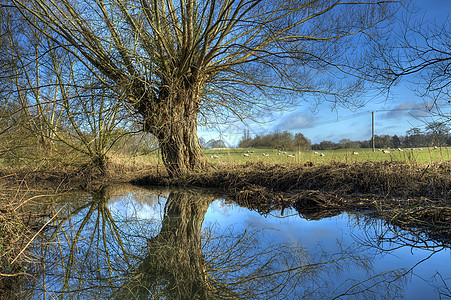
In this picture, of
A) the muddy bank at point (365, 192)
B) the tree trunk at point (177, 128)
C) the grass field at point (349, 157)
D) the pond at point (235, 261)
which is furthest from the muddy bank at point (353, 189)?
the grass field at point (349, 157)

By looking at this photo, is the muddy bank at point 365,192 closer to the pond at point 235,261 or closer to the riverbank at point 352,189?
the riverbank at point 352,189

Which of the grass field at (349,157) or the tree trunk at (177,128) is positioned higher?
the tree trunk at (177,128)

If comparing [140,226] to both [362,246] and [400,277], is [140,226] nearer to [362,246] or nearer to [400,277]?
[362,246]

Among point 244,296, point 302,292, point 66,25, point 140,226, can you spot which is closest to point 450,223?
point 302,292

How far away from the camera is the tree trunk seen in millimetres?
6859

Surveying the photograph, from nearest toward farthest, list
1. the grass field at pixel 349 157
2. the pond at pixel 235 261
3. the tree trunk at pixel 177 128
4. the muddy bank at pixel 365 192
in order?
the pond at pixel 235 261 → the muddy bank at pixel 365 192 → the grass field at pixel 349 157 → the tree trunk at pixel 177 128

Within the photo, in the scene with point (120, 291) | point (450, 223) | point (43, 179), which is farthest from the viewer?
point (43, 179)

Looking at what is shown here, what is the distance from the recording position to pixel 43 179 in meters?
9.02

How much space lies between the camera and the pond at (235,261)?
185cm

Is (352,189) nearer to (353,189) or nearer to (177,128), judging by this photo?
(353,189)

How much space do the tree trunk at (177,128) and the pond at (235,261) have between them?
3.51 m

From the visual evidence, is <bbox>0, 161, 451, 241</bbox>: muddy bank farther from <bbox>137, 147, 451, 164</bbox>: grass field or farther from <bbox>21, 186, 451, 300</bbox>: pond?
<bbox>137, 147, 451, 164</bbox>: grass field

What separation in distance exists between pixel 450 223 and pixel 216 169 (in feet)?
17.3

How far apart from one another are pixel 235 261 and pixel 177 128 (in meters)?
5.16
